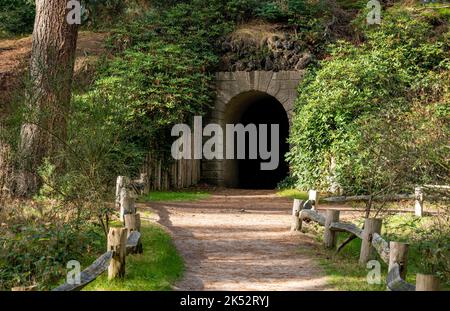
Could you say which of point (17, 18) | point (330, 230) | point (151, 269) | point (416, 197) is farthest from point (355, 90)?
point (17, 18)

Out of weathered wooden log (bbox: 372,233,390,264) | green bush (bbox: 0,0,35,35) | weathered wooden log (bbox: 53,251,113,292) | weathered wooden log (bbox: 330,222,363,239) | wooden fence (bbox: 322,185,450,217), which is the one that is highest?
green bush (bbox: 0,0,35,35)

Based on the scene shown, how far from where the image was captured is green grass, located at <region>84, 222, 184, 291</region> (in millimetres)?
7598

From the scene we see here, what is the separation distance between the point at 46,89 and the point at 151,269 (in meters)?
4.23

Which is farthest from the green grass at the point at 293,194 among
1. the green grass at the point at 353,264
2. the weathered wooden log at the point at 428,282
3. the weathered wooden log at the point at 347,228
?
the weathered wooden log at the point at 428,282

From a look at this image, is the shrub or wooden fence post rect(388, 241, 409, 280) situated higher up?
the shrub

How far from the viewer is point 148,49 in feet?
62.6

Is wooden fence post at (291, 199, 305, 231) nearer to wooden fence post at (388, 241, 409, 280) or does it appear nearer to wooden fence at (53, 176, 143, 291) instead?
wooden fence at (53, 176, 143, 291)

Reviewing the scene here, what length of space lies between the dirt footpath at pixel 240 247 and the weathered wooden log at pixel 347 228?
53cm

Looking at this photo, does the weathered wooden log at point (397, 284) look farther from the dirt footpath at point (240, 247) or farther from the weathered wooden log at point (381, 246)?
the dirt footpath at point (240, 247)

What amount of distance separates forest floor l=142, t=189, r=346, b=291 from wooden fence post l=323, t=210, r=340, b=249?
25 centimetres

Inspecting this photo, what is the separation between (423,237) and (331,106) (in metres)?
7.88

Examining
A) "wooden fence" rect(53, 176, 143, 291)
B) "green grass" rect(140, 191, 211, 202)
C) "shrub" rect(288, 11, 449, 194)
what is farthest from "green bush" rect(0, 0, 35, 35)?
"wooden fence" rect(53, 176, 143, 291)

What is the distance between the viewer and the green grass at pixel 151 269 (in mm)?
7598
